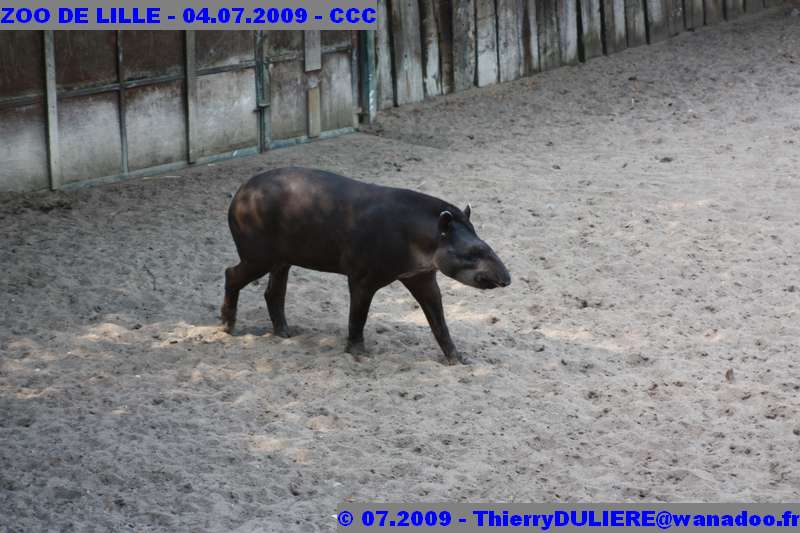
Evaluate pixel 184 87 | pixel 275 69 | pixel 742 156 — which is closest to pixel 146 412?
pixel 184 87

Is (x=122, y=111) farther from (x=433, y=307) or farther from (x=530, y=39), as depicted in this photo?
(x=530, y=39)

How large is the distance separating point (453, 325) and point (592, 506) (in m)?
2.61

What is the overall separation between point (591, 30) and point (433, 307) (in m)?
8.90

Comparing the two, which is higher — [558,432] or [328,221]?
[328,221]

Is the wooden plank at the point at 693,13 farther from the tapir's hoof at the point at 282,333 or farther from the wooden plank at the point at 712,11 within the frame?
the tapir's hoof at the point at 282,333

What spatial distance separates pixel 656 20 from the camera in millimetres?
16625

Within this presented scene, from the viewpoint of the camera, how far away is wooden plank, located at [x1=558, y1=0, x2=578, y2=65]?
50.4ft

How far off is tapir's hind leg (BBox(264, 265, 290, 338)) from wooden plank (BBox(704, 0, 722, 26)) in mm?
10974

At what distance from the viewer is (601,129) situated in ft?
43.3

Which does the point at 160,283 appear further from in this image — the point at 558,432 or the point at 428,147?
the point at 428,147

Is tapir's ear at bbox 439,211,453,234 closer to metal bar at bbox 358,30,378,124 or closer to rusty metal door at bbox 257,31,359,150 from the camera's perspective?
rusty metal door at bbox 257,31,359,150

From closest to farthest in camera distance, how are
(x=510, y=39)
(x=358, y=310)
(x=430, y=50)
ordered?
(x=358, y=310), (x=430, y=50), (x=510, y=39)

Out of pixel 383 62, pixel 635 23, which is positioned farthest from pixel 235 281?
pixel 635 23

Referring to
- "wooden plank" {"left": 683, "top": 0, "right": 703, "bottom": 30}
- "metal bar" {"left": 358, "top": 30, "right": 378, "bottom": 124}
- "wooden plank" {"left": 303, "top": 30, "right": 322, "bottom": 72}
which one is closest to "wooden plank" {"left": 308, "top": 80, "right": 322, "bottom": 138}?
"wooden plank" {"left": 303, "top": 30, "right": 322, "bottom": 72}
